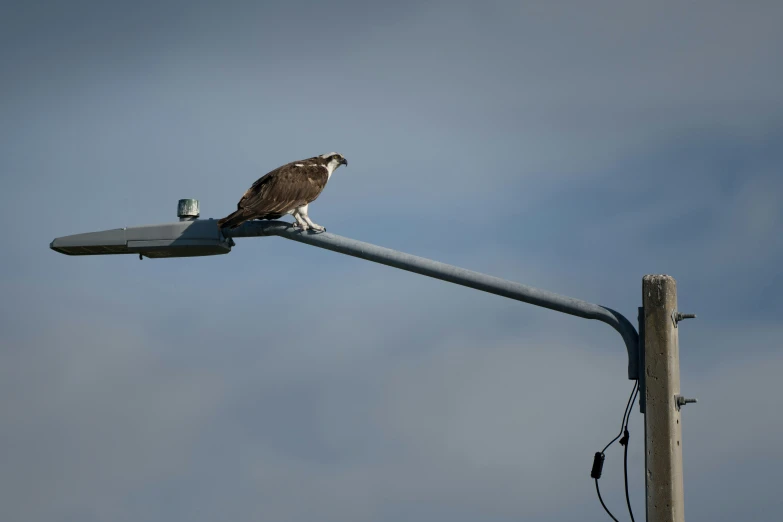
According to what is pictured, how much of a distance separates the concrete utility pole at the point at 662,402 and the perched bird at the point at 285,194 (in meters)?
2.76

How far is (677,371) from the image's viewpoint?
24.9 ft

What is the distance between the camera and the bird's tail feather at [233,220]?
9023 millimetres

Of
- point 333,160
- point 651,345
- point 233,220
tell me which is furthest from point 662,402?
point 333,160

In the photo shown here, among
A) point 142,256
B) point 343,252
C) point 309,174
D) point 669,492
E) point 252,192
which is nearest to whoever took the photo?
point 669,492

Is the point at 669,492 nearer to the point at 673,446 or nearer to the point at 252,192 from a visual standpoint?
the point at 673,446

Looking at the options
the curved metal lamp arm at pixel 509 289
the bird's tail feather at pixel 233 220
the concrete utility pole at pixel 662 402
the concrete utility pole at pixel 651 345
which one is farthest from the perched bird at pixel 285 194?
the concrete utility pole at pixel 662 402

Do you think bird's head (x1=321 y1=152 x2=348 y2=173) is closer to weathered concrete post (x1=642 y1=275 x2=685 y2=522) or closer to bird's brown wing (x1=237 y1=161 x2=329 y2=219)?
bird's brown wing (x1=237 y1=161 x2=329 y2=219)

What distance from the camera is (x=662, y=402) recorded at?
749 cm

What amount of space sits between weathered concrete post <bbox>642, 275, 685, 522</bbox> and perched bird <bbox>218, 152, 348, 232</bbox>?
9.06 feet

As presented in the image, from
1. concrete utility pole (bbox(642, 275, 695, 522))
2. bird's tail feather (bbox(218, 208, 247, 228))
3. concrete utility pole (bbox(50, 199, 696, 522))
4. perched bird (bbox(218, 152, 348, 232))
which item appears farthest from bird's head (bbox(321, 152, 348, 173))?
concrete utility pole (bbox(642, 275, 695, 522))

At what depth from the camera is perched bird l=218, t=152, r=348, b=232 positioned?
9141 mm

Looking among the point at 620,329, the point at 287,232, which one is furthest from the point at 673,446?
the point at 287,232

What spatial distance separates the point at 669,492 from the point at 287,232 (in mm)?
3657

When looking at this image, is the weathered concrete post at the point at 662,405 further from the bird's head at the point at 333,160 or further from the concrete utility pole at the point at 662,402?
the bird's head at the point at 333,160
